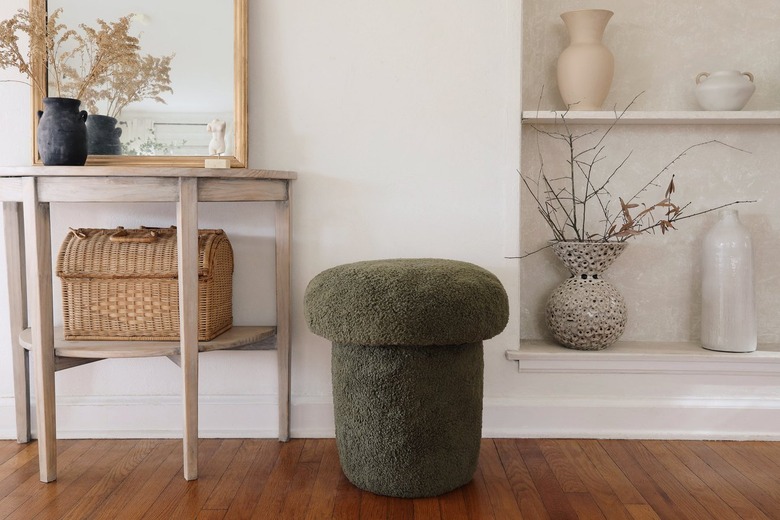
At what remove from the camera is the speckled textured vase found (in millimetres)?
2293

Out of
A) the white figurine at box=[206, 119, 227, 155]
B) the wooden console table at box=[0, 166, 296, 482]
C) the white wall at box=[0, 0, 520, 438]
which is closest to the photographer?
the wooden console table at box=[0, 166, 296, 482]

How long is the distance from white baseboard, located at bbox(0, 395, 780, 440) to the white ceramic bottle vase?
0.64ft

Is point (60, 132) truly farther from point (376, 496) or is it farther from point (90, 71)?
point (376, 496)

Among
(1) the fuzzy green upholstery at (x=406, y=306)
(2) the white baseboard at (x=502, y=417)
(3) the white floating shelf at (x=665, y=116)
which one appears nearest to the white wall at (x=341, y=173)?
(2) the white baseboard at (x=502, y=417)

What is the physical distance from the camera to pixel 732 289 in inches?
91.0

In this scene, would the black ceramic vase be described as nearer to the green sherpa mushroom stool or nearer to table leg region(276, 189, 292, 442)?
table leg region(276, 189, 292, 442)

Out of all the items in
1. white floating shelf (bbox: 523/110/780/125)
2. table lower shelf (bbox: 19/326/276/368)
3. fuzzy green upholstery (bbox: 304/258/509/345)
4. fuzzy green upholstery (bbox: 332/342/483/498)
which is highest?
white floating shelf (bbox: 523/110/780/125)

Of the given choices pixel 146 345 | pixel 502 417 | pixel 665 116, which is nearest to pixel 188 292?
pixel 146 345

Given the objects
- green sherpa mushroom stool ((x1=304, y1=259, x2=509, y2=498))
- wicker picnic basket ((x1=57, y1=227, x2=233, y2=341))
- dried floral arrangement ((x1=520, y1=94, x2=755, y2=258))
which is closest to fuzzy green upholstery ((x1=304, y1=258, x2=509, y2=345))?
green sherpa mushroom stool ((x1=304, y1=259, x2=509, y2=498))

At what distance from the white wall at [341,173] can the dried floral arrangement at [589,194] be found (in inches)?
11.5

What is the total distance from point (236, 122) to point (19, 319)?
3.04 feet

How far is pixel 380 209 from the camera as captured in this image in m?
2.31

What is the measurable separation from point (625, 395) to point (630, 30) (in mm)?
1263

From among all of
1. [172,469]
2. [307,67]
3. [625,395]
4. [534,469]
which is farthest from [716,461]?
[307,67]
